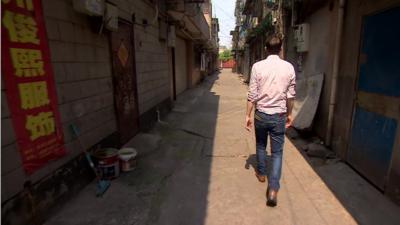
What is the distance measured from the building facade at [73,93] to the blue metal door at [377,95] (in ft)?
11.6

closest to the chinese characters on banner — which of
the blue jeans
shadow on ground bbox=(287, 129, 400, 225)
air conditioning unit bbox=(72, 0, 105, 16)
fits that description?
air conditioning unit bbox=(72, 0, 105, 16)

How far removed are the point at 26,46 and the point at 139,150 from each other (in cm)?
271

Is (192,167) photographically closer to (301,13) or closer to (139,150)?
(139,150)

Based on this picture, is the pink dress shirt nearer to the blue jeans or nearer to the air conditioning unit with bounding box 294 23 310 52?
the blue jeans

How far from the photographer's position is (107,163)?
3518 mm

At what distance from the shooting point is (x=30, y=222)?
2510 millimetres

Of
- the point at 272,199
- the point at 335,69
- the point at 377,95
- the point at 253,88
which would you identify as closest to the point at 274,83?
the point at 253,88

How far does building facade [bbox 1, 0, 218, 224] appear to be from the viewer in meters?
2.34

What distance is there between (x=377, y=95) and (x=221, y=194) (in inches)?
90.1

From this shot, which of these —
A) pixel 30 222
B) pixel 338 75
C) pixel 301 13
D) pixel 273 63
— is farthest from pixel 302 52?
pixel 30 222

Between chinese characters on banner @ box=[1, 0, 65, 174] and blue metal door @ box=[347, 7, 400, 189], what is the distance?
3786mm

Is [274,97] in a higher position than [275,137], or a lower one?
higher

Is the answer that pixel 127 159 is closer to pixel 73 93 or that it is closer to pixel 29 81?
pixel 73 93

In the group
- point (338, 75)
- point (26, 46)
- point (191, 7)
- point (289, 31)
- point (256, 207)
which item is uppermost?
point (191, 7)
